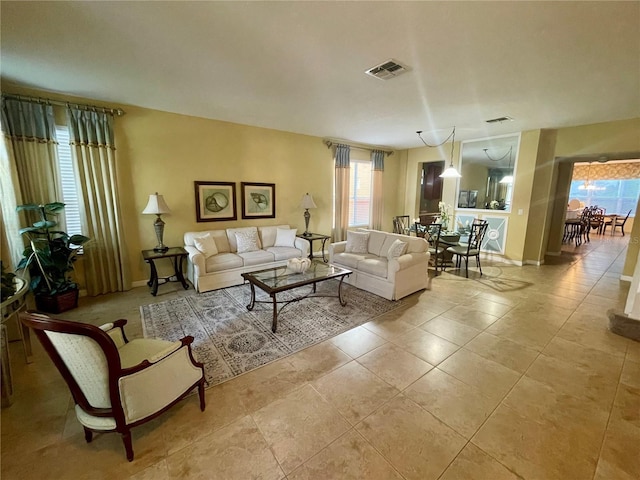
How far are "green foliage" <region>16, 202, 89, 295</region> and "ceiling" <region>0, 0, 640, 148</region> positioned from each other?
1.56 m

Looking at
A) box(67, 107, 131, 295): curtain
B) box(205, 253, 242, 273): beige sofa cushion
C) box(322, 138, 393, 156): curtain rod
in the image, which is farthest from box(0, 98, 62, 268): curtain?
box(322, 138, 393, 156): curtain rod

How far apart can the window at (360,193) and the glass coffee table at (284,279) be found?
3406 mm

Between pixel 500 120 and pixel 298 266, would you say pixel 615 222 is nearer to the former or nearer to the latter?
pixel 500 120

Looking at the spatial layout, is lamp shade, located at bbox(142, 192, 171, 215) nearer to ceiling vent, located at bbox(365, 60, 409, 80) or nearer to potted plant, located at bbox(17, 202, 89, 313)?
potted plant, located at bbox(17, 202, 89, 313)

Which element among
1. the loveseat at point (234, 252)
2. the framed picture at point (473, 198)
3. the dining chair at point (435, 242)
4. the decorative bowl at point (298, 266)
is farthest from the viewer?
the framed picture at point (473, 198)

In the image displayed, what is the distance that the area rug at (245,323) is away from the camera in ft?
8.13

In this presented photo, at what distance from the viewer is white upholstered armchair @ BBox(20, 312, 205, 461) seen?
1.30m

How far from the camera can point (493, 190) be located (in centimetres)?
629

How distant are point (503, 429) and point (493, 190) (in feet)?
19.4

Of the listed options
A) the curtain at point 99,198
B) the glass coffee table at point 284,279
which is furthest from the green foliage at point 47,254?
the glass coffee table at point 284,279

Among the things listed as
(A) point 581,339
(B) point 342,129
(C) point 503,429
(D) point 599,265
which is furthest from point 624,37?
(D) point 599,265

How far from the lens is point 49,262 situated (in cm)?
310

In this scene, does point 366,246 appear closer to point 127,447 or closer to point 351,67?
point 351,67

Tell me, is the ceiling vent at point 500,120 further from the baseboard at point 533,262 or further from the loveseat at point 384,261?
the baseboard at point 533,262
